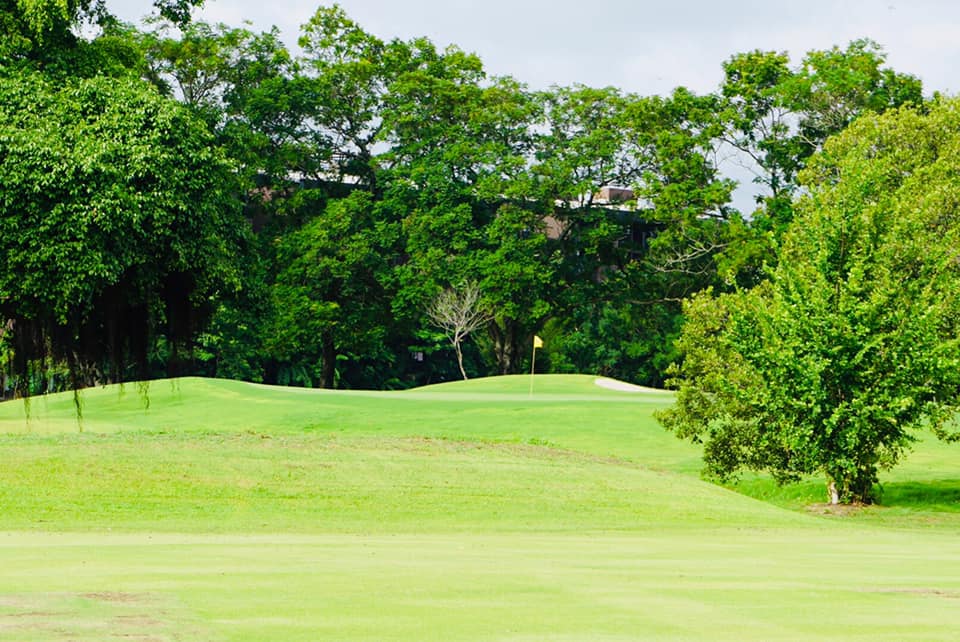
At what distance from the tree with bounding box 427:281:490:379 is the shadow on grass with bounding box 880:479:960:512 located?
33.1 m

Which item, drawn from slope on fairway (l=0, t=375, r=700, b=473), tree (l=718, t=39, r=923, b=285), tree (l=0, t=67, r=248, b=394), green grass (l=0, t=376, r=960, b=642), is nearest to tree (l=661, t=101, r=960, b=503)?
green grass (l=0, t=376, r=960, b=642)

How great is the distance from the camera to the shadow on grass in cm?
2969

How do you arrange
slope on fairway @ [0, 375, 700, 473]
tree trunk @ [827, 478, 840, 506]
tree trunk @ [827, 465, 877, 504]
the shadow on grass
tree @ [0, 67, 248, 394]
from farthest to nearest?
slope on fairway @ [0, 375, 700, 473]
the shadow on grass
tree trunk @ [827, 478, 840, 506]
tree trunk @ [827, 465, 877, 504]
tree @ [0, 67, 248, 394]

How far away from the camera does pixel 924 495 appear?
31.1m

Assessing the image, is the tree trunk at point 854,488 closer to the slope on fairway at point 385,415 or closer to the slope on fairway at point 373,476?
the slope on fairway at point 373,476

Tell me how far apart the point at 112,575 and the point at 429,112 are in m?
57.7

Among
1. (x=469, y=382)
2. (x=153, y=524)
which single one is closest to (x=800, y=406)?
(x=153, y=524)

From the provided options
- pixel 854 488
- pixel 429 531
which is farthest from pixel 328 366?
pixel 429 531

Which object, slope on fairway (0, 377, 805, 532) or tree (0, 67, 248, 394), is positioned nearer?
slope on fairway (0, 377, 805, 532)

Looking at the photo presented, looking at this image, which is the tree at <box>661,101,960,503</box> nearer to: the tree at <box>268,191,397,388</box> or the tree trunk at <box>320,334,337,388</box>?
the tree at <box>268,191,397,388</box>

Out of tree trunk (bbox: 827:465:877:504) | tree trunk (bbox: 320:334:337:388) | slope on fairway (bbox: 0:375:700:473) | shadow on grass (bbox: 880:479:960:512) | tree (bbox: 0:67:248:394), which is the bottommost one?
shadow on grass (bbox: 880:479:960:512)

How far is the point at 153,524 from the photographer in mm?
19984

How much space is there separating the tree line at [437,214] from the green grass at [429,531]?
9.83ft

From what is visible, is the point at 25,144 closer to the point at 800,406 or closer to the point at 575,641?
the point at 800,406
